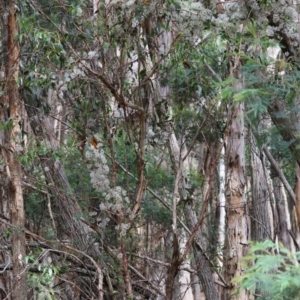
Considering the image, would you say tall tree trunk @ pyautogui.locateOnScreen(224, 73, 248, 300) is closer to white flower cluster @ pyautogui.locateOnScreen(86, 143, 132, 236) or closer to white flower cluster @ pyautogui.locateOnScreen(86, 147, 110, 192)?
white flower cluster @ pyautogui.locateOnScreen(86, 143, 132, 236)

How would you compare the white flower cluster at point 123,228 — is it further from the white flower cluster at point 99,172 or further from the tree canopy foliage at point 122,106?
the white flower cluster at point 99,172

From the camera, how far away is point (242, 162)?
7680 millimetres

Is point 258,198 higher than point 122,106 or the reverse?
the reverse

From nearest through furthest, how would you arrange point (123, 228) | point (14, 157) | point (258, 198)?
point (123, 228) < point (14, 157) < point (258, 198)

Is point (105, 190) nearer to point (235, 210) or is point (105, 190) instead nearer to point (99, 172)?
point (99, 172)

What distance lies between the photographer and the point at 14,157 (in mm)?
6680

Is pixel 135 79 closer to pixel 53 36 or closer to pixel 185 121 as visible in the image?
pixel 53 36

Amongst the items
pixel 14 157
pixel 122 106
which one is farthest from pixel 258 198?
pixel 14 157

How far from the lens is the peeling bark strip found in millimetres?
6645

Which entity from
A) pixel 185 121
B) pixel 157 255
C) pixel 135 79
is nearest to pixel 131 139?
pixel 135 79

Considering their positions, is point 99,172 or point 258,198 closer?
point 99,172

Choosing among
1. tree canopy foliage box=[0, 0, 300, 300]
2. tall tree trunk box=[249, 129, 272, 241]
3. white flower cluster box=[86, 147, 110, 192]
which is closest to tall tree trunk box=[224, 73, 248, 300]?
tree canopy foliage box=[0, 0, 300, 300]

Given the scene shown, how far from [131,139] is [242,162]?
1576 mm

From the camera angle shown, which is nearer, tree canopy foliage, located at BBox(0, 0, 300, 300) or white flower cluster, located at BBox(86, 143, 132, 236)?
tree canopy foliage, located at BBox(0, 0, 300, 300)
